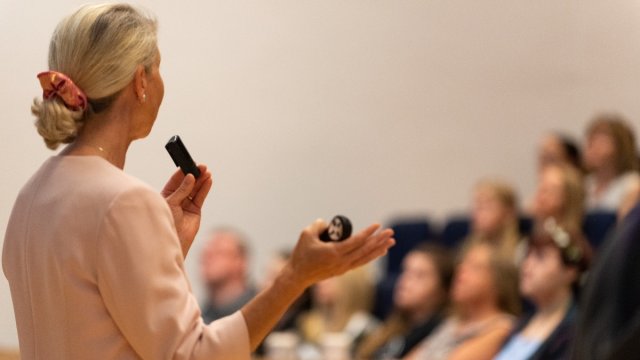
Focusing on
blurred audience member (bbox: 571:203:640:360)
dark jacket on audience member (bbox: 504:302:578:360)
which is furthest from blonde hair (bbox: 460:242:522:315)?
blurred audience member (bbox: 571:203:640:360)

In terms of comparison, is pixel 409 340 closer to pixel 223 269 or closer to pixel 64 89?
pixel 223 269

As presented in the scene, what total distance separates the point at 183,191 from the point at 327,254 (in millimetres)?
301

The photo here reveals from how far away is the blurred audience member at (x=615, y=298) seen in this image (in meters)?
2.05

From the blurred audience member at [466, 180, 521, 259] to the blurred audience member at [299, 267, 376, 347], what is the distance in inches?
25.1

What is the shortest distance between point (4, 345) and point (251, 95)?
1930mm

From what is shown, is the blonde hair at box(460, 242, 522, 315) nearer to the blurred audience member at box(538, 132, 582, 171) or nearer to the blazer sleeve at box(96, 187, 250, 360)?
the blurred audience member at box(538, 132, 582, 171)

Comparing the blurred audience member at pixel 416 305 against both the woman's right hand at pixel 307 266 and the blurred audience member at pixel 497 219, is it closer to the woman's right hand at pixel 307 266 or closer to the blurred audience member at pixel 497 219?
the blurred audience member at pixel 497 219

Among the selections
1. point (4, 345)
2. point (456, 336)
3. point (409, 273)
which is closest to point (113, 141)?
point (4, 345)

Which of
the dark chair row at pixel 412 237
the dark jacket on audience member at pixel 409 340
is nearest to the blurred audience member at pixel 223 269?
the dark chair row at pixel 412 237

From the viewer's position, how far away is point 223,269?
5672 millimetres

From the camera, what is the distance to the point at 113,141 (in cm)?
179

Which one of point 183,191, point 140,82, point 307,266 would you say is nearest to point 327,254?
point 307,266

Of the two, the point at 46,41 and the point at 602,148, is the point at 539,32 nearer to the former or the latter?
the point at 602,148

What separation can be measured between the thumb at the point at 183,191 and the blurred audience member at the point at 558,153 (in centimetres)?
410
